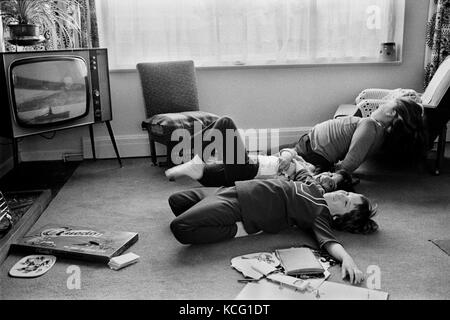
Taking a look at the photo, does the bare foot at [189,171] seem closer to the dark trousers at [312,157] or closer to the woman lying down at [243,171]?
the woman lying down at [243,171]

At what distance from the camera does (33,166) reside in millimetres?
3699

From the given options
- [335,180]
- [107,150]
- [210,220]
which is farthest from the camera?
[107,150]

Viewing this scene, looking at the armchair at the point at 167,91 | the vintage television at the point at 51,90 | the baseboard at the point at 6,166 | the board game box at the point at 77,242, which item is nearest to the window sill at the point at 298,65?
the armchair at the point at 167,91

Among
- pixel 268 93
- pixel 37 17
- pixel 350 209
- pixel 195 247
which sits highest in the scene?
pixel 37 17

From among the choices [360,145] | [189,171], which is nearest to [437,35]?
[360,145]

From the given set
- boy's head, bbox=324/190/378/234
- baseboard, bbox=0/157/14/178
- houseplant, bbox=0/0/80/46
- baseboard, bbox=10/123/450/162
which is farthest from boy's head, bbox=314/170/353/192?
baseboard, bbox=0/157/14/178

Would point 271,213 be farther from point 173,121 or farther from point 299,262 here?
point 173,121

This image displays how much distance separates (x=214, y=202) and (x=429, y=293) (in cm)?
91

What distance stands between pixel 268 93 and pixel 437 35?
52.5 inches

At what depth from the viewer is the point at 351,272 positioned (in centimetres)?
187

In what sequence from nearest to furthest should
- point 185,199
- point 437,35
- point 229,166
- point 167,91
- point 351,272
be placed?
point 351,272 → point 185,199 → point 229,166 → point 167,91 → point 437,35

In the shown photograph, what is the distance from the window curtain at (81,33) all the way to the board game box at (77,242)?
1.71m

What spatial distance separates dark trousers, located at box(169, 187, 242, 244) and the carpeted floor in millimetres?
50
